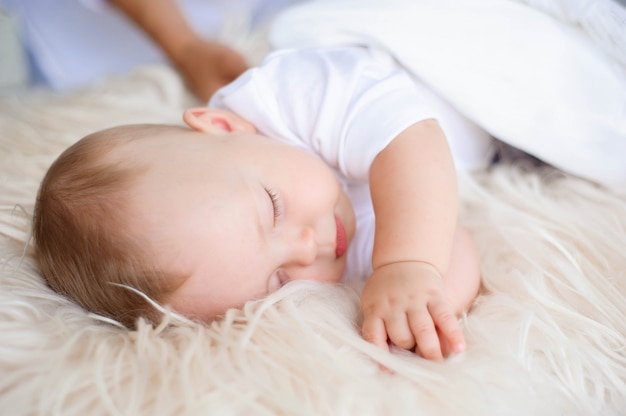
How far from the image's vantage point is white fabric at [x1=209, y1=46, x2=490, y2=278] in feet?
2.74

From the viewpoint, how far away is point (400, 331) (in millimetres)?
636

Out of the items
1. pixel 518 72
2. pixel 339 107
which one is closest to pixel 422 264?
pixel 339 107

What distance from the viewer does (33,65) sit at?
1786mm

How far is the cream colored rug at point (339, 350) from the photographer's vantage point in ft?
1.83

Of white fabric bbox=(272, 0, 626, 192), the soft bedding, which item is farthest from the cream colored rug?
white fabric bbox=(272, 0, 626, 192)

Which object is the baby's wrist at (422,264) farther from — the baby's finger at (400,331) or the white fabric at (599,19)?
the white fabric at (599,19)

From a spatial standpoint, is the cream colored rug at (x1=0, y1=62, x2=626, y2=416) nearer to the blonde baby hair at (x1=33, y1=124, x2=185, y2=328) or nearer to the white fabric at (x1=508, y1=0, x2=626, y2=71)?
the blonde baby hair at (x1=33, y1=124, x2=185, y2=328)

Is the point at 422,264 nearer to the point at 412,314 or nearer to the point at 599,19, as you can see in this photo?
the point at 412,314

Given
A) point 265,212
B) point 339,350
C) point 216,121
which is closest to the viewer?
point 339,350

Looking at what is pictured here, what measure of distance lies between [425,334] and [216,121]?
44 cm

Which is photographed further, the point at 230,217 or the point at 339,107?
the point at 339,107

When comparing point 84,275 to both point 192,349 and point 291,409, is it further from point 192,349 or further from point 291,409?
point 291,409

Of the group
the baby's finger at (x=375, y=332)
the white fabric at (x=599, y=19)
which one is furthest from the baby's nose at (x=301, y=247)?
the white fabric at (x=599, y=19)

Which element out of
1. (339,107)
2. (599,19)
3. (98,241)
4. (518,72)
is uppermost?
(599,19)
